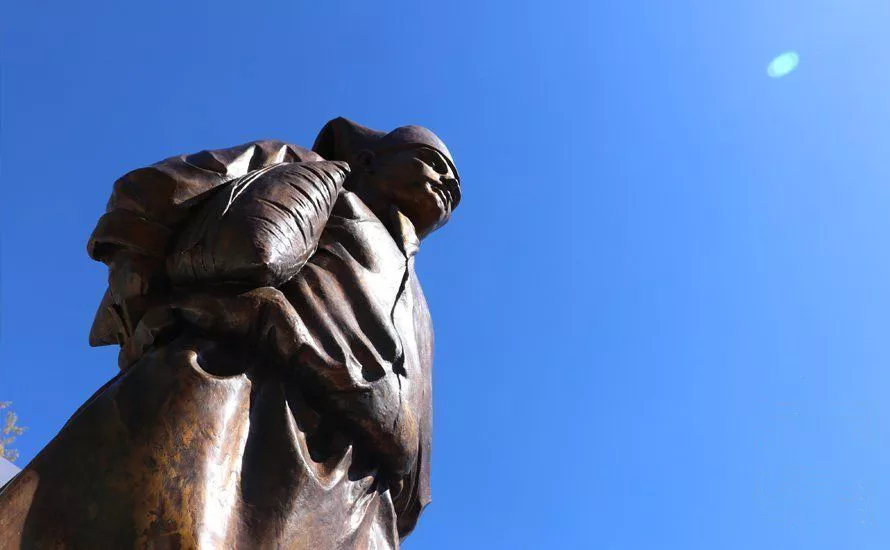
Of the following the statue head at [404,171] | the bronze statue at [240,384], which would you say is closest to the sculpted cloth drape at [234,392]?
the bronze statue at [240,384]

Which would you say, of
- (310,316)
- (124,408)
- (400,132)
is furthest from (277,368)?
(400,132)

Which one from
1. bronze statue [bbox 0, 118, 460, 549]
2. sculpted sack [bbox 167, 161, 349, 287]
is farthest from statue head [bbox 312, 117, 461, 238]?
sculpted sack [bbox 167, 161, 349, 287]

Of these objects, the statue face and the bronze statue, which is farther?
the statue face

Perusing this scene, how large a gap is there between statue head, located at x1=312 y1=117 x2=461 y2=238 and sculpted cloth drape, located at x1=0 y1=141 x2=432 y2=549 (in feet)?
1.85

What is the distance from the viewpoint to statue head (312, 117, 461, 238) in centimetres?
387

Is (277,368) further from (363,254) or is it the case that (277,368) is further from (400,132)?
(400,132)

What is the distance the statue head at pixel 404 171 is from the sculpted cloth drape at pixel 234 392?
A: 56 centimetres

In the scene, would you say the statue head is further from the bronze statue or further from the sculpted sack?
the sculpted sack

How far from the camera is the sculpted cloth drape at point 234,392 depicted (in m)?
2.27

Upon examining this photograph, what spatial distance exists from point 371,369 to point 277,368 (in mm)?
330

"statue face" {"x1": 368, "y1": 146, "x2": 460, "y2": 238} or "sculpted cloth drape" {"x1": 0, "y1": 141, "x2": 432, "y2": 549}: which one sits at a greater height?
"statue face" {"x1": 368, "y1": 146, "x2": 460, "y2": 238}

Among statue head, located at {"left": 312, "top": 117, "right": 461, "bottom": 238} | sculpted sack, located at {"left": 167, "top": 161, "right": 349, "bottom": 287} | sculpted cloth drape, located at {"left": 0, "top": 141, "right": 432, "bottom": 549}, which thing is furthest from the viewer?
statue head, located at {"left": 312, "top": 117, "right": 461, "bottom": 238}

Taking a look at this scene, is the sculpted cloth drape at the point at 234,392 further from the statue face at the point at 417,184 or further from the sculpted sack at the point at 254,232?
the statue face at the point at 417,184

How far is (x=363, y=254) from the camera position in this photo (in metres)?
3.24
